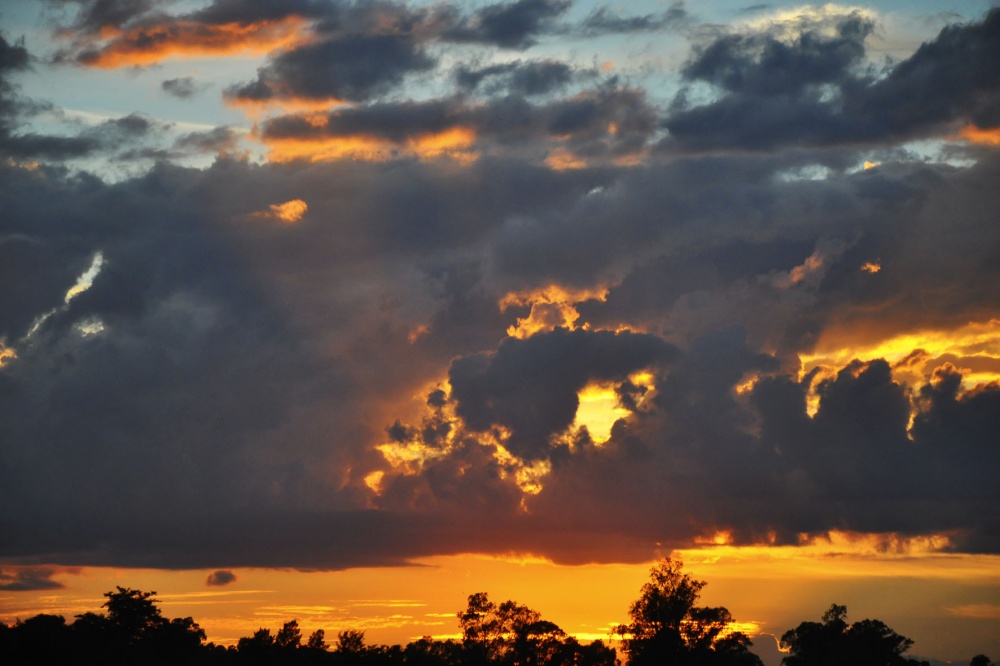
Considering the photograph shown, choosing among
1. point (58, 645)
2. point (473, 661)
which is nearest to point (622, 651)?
point (473, 661)

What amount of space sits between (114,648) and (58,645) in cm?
830

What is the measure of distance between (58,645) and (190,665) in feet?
66.8

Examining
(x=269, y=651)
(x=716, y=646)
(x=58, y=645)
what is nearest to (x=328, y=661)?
(x=269, y=651)

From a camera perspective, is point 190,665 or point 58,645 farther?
point 190,665

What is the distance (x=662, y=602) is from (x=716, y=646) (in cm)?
1000

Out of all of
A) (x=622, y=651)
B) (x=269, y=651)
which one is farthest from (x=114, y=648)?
(x=622, y=651)

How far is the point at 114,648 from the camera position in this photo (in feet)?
632

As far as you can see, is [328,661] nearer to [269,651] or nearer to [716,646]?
[269,651]

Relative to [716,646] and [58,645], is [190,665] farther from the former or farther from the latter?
[716,646]

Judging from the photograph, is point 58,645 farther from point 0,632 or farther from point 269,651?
point 269,651

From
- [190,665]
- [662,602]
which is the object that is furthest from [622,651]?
[190,665]

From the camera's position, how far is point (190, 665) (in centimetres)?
19938

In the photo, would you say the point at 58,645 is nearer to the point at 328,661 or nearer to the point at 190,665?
the point at 190,665

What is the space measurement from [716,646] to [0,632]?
10170 centimetres
